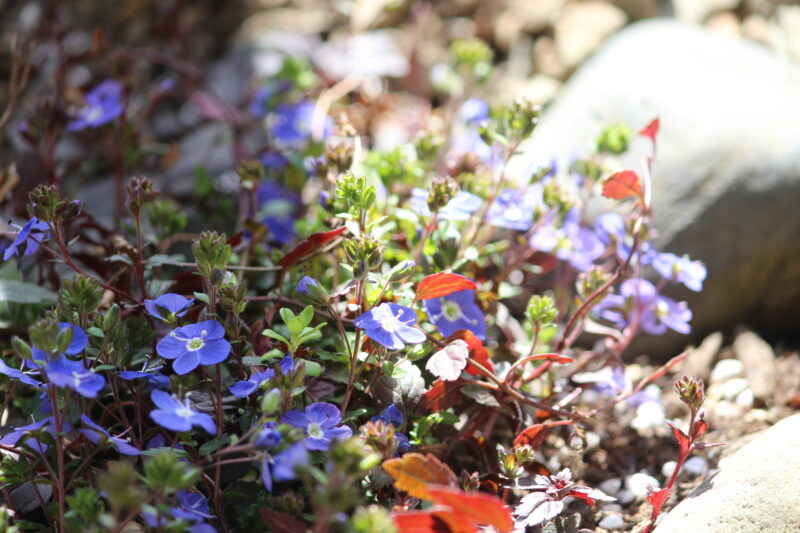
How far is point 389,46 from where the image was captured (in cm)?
323

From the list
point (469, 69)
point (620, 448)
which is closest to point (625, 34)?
point (469, 69)

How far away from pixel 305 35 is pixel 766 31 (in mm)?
1858

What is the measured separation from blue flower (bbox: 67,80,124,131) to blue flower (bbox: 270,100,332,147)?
498 mm

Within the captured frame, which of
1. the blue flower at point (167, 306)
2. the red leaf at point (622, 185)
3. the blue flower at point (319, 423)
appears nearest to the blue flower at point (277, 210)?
the blue flower at point (167, 306)

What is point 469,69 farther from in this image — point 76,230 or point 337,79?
point 76,230

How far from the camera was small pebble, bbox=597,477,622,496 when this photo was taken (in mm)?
1825

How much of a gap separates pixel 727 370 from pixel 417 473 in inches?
49.1

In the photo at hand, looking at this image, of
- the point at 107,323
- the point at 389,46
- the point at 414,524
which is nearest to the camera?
the point at 414,524

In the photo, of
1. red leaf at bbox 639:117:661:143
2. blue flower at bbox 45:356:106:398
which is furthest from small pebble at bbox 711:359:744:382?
blue flower at bbox 45:356:106:398

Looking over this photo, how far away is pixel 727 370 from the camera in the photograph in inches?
85.4

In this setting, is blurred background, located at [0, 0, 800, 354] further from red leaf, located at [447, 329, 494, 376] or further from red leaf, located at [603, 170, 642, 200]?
red leaf, located at [447, 329, 494, 376]

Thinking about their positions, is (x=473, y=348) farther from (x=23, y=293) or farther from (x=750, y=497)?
(x=23, y=293)

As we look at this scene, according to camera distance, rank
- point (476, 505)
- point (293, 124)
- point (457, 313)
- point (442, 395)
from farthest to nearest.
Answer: point (293, 124)
point (457, 313)
point (442, 395)
point (476, 505)

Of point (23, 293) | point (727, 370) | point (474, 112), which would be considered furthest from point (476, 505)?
point (474, 112)
